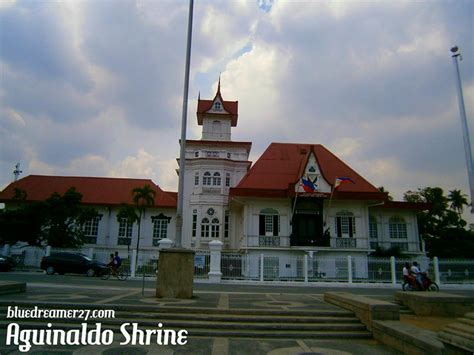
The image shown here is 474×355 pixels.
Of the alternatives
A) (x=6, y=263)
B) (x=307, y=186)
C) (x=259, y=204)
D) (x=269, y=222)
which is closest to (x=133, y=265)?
(x=6, y=263)

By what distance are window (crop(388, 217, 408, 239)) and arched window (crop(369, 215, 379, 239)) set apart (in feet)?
4.25

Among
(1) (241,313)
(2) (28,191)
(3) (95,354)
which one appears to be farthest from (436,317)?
(2) (28,191)

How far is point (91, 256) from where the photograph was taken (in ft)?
80.6

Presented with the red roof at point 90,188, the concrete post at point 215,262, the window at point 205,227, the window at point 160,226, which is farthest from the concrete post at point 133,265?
the window at point 160,226

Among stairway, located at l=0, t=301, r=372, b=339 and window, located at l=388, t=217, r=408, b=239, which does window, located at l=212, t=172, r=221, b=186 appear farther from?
stairway, located at l=0, t=301, r=372, b=339

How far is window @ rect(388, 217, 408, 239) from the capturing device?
1291 inches

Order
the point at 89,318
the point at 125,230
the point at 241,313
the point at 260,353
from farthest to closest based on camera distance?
1. the point at 125,230
2. the point at 241,313
3. the point at 89,318
4. the point at 260,353

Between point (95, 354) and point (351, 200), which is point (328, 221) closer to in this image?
point (351, 200)

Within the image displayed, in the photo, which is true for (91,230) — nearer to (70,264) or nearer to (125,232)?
(125,232)

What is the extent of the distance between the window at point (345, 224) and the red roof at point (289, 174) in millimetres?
1725

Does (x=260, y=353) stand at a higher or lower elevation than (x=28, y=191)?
lower

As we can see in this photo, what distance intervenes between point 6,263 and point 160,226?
15.6m

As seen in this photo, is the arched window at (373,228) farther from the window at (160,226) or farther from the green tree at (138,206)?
the green tree at (138,206)

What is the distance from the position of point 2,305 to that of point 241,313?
5.44 m
